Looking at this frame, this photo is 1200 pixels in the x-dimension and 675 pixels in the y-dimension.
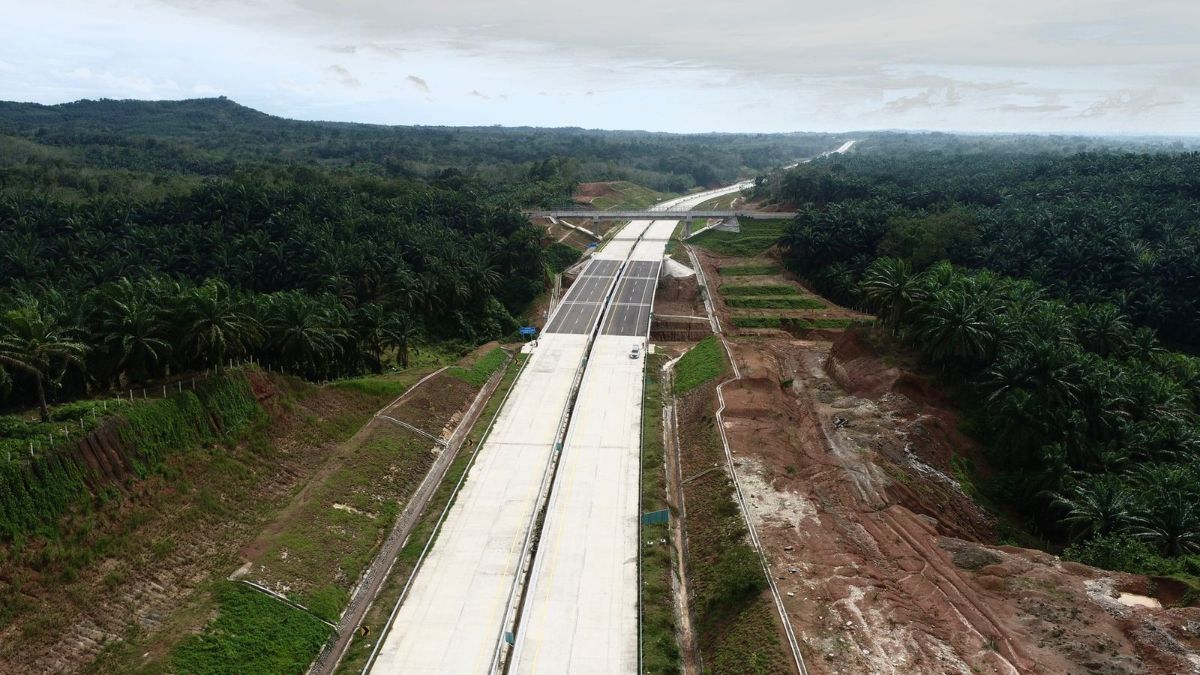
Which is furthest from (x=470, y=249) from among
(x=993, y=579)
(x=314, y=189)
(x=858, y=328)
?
(x=993, y=579)

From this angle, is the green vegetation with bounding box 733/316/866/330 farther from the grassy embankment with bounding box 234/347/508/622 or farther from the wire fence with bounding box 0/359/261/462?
the wire fence with bounding box 0/359/261/462

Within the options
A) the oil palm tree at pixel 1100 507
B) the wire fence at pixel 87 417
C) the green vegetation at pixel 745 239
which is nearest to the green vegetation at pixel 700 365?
the oil palm tree at pixel 1100 507

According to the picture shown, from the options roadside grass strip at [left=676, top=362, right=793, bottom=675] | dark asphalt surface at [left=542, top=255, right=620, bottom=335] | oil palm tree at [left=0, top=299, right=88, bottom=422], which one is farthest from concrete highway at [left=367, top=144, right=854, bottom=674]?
oil palm tree at [left=0, top=299, right=88, bottom=422]

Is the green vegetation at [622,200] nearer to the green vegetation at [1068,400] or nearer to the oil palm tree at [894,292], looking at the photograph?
the oil palm tree at [894,292]

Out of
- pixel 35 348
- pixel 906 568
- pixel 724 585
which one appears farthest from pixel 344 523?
pixel 906 568

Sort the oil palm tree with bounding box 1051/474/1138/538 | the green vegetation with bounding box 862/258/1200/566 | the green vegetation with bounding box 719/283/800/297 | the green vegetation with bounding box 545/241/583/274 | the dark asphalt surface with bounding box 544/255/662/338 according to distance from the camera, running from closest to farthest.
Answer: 1. the oil palm tree with bounding box 1051/474/1138/538
2. the green vegetation with bounding box 862/258/1200/566
3. the dark asphalt surface with bounding box 544/255/662/338
4. the green vegetation with bounding box 719/283/800/297
5. the green vegetation with bounding box 545/241/583/274

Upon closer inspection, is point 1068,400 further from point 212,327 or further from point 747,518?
point 212,327
